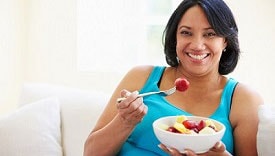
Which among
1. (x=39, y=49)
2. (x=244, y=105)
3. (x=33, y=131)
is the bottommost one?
(x=33, y=131)

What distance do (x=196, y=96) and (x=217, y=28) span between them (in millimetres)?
274

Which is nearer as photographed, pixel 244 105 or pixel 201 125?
pixel 201 125

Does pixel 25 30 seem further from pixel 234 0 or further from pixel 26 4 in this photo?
pixel 234 0

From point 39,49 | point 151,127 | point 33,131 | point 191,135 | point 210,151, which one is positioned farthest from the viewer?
point 39,49

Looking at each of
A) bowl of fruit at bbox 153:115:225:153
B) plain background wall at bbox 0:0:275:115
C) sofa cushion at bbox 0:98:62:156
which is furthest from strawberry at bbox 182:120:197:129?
plain background wall at bbox 0:0:275:115

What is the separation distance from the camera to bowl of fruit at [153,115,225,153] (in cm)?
101

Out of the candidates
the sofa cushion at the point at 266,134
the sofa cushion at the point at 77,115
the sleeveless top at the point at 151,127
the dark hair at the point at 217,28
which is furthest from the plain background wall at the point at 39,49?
the sofa cushion at the point at 266,134

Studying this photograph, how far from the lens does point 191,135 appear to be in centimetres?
100

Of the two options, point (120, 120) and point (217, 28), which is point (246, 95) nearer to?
point (217, 28)

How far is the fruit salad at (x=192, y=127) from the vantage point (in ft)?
3.44

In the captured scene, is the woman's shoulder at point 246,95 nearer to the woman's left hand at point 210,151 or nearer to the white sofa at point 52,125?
the woman's left hand at point 210,151

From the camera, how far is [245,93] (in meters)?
1.38

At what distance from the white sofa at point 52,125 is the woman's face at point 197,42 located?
1.65 ft

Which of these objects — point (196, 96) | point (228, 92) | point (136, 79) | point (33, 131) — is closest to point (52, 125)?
point (33, 131)
